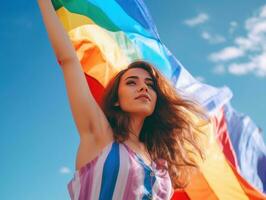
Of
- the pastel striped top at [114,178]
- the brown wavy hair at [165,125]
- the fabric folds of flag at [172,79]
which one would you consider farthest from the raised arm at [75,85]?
the fabric folds of flag at [172,79]

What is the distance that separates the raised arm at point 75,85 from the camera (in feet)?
11.5

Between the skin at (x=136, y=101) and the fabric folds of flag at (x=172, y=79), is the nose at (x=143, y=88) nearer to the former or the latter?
the skin at (x=136, y=101)

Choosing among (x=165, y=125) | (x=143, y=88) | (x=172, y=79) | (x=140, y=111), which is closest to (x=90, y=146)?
(x=140, y=111)

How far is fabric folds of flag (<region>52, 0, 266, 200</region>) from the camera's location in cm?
561

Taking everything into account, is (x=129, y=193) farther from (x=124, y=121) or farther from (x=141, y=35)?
(x=141, y=35)

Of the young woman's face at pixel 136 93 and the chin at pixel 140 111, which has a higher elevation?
the young woman's face at pixel 136 93

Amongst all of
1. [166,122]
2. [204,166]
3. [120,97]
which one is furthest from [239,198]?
[120,97]

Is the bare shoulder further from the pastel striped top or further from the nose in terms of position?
the nose

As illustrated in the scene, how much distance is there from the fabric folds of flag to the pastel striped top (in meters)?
2.01

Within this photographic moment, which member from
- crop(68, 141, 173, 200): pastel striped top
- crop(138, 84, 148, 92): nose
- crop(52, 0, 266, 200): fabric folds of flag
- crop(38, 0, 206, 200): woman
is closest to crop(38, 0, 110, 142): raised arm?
crop(38, 0, 206, 200): woman

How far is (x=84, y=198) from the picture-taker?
11.0 feet

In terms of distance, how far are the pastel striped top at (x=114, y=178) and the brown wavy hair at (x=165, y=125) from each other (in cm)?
41

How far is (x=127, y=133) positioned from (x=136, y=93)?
1.07 ft

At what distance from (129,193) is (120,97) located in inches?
36.7
